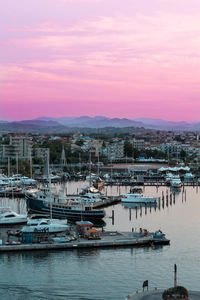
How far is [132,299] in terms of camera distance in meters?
13.7

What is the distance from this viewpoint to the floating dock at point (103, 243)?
20234 millimetres

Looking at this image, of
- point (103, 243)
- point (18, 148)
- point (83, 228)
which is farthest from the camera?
point (18, 148)

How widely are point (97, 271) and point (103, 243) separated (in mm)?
2478

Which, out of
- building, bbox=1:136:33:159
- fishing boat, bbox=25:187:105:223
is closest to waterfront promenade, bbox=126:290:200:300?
fishing boat, bbox=25:187:105:223

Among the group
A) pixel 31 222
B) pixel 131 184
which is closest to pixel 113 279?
pixel 31 222

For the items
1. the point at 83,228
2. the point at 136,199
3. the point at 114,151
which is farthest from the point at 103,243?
the point at 114,151

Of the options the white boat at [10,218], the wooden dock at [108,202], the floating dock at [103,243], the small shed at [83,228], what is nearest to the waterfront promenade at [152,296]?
the floating dock at [103,243]

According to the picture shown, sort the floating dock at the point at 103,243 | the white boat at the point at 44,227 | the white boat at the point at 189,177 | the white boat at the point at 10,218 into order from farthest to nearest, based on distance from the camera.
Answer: the white boat at the point at 189,177 < the white boat at the point at 10,218 < the white boat at the point at 44,227 < the floating dock at the point at 103,243

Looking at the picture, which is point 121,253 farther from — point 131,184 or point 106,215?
point 131,184

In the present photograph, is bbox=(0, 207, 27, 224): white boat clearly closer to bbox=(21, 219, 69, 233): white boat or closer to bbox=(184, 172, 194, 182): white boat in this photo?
bbox=(21, 219, 69, 233): white boat

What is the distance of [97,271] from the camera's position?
1823 cm

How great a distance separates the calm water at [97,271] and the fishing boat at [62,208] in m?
4.61

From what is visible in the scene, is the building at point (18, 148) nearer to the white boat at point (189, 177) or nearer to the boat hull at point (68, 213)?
the white boat at point (189, 177)

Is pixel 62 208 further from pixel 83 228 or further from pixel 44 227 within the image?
pixel 83 228
